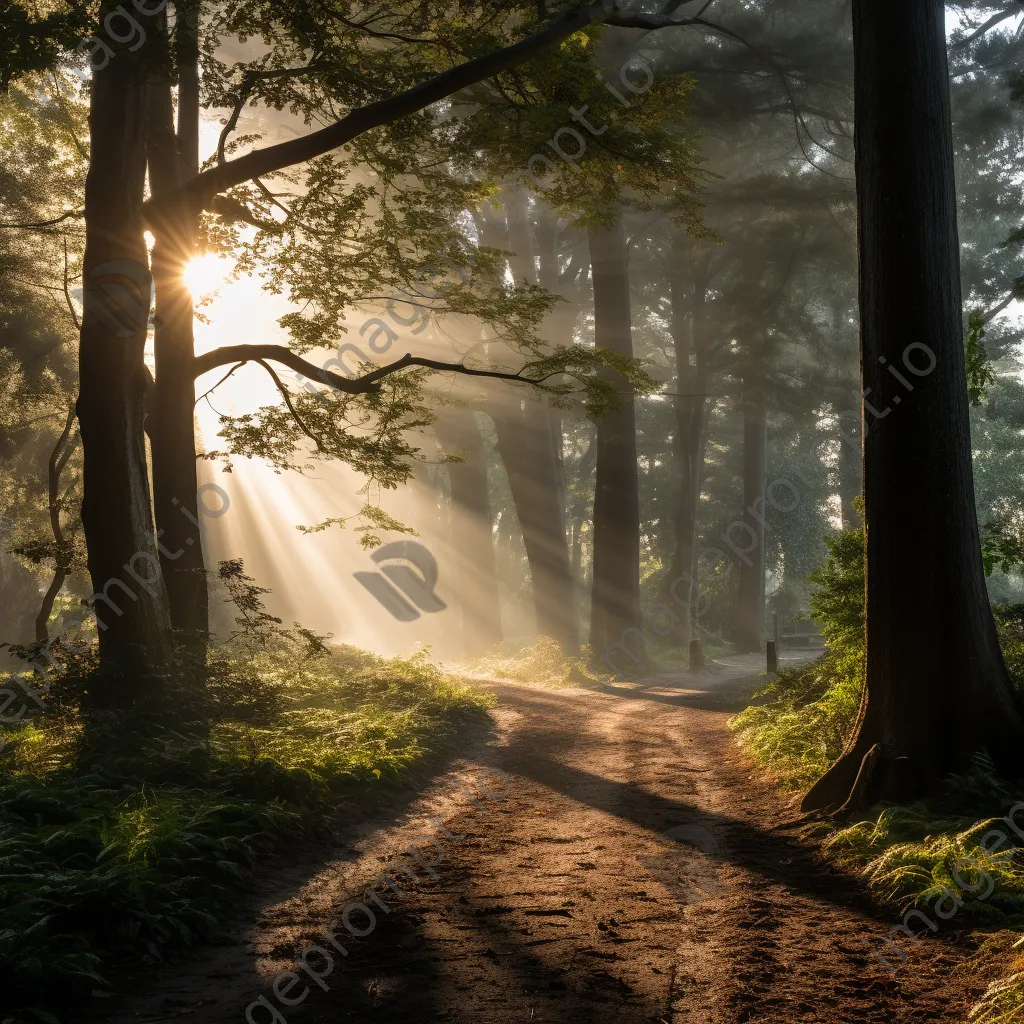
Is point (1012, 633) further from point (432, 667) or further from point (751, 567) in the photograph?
point (751, 567)

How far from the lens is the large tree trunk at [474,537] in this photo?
3023cm

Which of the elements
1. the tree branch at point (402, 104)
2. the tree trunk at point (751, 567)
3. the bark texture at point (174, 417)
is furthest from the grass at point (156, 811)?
the tree trunk at point (751, 567)

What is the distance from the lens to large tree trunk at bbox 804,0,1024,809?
20.9 ft

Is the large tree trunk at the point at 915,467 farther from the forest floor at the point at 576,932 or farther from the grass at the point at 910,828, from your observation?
the forest floor at the point at 576,932

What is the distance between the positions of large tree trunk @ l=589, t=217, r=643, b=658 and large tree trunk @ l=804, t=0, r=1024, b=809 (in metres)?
15.4

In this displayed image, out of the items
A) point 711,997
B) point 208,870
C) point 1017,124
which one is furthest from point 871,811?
point 1017,124

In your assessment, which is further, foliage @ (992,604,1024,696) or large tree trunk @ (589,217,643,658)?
large tree trunk @ (589,217,643,658)

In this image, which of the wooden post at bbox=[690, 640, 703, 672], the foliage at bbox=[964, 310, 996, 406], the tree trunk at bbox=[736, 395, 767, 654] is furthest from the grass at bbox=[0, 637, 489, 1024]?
the tree trunk at bbox=[736, 395, 767, 654]

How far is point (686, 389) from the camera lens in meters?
30.8

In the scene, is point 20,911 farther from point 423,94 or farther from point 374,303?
point 374,303

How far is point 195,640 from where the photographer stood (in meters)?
10.7

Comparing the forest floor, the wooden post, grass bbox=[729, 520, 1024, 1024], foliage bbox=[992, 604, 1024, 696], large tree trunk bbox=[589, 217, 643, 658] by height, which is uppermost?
large tree trunk bbox=[589, 217, 643, 658]

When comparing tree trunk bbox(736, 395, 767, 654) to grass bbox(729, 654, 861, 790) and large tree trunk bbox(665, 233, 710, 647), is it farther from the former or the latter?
grass bbox(729, 654, 861, 790)

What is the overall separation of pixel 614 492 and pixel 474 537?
348 inches
